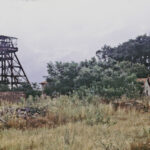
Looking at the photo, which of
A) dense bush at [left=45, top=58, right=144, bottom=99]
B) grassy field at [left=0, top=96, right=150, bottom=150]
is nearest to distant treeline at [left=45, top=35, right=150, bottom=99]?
dense bush at [left=45, top=58, right=144, bottom=99]

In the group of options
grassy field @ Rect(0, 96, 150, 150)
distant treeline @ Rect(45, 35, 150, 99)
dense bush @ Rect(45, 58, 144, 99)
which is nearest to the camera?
grassy field @ Rect(0, 96, 150, 150)

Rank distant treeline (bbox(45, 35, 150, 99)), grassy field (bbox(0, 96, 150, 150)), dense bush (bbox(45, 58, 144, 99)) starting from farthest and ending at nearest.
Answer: dense bush (bbox(45, 58, 144, 99)) → distant treeline (bbox(45, 35, 150, 99)) → grassy field (bbox(0, 96, 150, 150))

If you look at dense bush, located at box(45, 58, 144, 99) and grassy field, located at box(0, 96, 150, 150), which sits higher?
dense bush, located at box(45, 58, 144, 99)

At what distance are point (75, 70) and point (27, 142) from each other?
66.6 feet

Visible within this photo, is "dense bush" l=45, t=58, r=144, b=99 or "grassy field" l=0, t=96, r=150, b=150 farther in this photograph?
"dense bush" l=45, t=58, r=144, b=99

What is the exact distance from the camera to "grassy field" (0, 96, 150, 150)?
23.0 ft

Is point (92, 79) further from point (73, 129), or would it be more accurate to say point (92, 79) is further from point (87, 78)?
point (73, 129)

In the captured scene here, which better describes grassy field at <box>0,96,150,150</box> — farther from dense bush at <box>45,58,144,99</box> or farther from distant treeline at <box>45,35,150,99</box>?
dense bush at <box>45,58,144,99</box>

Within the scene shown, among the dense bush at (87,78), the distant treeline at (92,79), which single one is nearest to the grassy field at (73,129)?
the distant treeline at (92,79)

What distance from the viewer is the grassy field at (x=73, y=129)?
7.01 meters

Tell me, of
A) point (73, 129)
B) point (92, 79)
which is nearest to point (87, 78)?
point (92, 79)

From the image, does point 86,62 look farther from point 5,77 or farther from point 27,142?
point 27,142

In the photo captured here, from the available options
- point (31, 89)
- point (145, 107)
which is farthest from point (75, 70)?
point (145, 107)

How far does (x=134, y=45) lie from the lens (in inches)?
2498
